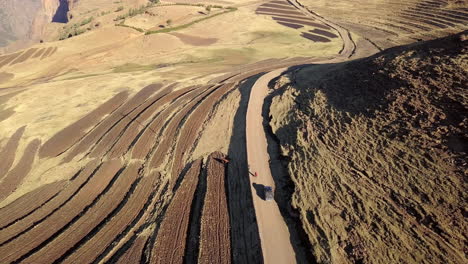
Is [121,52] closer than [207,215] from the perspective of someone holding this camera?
No

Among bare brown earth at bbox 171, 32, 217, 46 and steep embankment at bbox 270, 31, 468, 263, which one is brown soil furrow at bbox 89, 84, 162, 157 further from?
bare brown earth at bbox 171, 32, 217, 46

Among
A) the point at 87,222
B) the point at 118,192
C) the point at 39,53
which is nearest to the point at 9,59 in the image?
the point at 39,53

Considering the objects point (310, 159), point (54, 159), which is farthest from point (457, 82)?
point (54, 159)

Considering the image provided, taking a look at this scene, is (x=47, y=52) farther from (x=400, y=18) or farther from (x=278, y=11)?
(x=400, y=18)

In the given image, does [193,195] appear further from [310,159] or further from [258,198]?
[310,159]

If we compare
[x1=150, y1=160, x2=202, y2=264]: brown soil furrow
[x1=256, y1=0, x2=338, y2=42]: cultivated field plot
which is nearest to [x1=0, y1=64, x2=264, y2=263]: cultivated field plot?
[x1=150, y1=160, x2=202, y2=264]: brown soil furrow

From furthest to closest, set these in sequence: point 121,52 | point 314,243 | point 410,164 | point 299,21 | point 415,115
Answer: point 299,21, point 121,52, point 415,115, point 410,164, point 314,243
